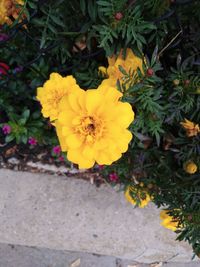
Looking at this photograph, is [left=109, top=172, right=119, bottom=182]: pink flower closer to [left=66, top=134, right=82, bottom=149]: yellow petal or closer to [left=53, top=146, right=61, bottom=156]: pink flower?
[left=53, top=146, right=61, bottom=156]: pink flower

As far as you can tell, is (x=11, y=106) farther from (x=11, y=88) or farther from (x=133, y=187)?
(x=133, y=187)

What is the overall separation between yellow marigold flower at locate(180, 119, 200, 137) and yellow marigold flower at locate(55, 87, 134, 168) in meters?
0.54

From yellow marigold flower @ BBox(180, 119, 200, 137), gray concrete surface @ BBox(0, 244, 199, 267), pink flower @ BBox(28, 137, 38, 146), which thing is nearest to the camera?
yellow marigold flower @ BBox(180, 119, 200, 137)

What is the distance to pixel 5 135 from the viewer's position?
7.14 feet

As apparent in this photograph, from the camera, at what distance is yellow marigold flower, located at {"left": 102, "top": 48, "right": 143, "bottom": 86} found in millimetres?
1408

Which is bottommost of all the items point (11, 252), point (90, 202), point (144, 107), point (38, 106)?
point (11, 252)

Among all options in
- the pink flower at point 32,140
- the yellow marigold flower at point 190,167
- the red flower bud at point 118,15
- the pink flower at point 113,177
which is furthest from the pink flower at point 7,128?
the red flower bud at point 118,15

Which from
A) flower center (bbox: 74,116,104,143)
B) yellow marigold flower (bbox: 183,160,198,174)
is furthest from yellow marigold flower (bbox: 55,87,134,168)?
yellow marigold flower (bbox: 183,160,198,174)

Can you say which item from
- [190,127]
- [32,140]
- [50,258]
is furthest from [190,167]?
[50,258]

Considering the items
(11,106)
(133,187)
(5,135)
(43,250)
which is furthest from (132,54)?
(43,250)

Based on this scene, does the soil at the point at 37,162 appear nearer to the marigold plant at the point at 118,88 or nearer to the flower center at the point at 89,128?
the marigold plant at the point at 118,88

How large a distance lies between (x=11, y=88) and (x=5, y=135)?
12.2 inches

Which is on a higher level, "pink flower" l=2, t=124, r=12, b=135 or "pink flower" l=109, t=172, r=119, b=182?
"pink flower" l=2, t=124, r=12, b=135

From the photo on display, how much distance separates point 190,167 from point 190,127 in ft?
0.52
